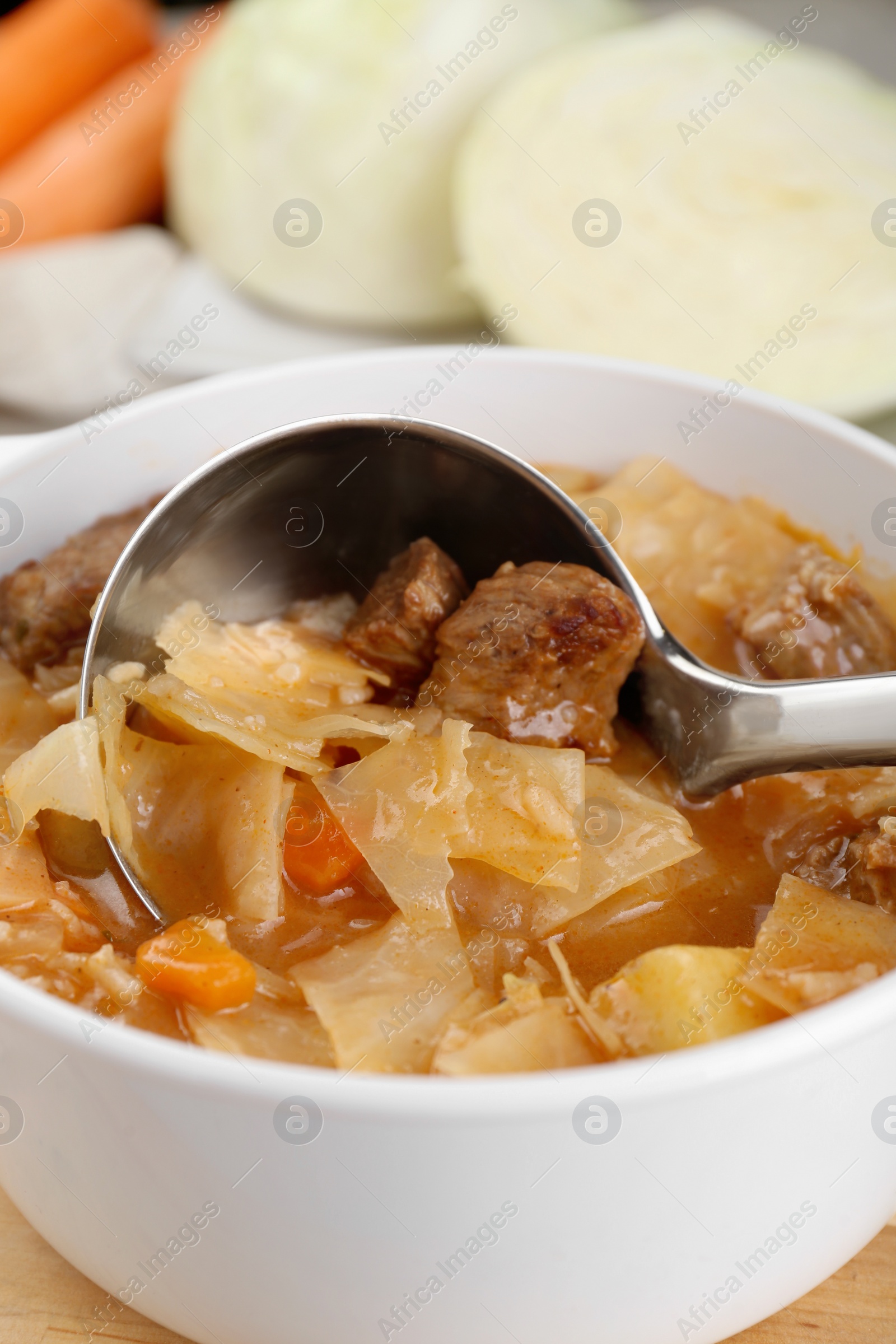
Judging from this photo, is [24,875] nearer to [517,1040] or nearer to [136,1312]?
[136,1312]

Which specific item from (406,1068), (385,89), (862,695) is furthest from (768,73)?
(406,1068)

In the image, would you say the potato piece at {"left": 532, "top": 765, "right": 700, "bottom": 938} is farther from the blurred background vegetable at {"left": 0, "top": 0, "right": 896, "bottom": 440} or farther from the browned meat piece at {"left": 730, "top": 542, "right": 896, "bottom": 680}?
the blurred background vegetable at {"left": 0, "top": 0, "right": 896, "bottom": 440}

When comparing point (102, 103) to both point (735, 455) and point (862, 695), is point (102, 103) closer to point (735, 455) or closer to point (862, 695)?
point (735, 455)

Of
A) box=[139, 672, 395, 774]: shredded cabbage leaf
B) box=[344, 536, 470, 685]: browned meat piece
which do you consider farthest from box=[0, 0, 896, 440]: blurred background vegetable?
box=[139, 672, 395, 774]: shredded cabbage leaf

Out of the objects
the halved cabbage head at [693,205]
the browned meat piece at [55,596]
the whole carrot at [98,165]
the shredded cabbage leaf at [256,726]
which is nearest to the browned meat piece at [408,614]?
the shredded cabbage leaf at [256,726]

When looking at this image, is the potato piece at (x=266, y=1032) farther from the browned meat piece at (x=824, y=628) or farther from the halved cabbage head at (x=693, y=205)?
the halved cabbage head at (x=693, y=205)
